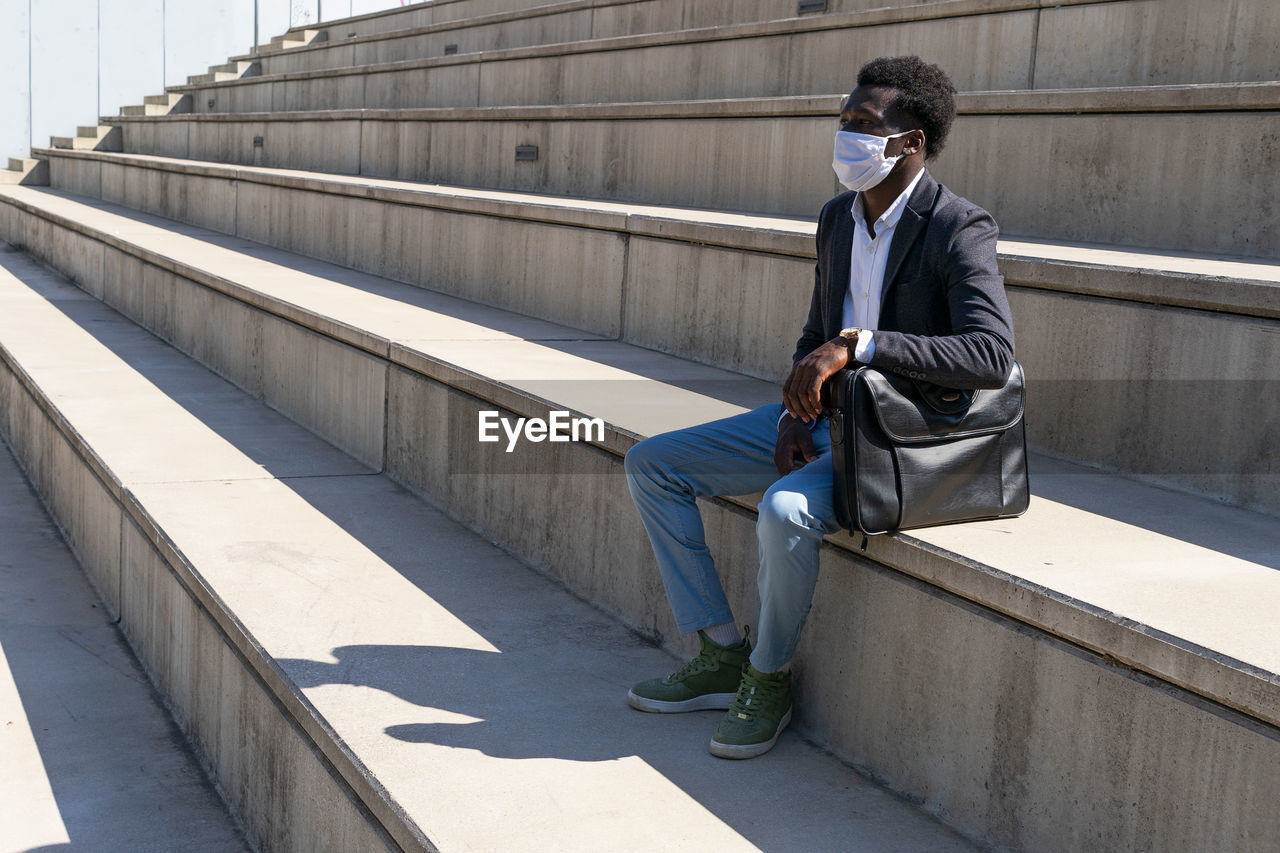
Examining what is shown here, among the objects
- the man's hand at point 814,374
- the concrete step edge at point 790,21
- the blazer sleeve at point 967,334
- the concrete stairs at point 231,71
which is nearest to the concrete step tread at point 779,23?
the concrete step edge at point 790,21

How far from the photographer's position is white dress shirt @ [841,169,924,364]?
252 cm

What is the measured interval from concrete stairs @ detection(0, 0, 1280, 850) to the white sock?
12 centimetres

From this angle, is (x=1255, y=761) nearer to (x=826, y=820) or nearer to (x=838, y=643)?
(x=826, y=820)

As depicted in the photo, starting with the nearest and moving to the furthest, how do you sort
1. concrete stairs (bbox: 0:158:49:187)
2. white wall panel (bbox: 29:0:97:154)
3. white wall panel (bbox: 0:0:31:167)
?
1. concrete stairs (bbox: 0:158:49:187)
2. white wall panel (bbox: 0:0:31:167)
3. white wall panel (bbox: 29:0:97:154)

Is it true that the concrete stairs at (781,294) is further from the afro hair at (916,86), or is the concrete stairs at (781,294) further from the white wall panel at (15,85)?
the white wall panel at (15,85)

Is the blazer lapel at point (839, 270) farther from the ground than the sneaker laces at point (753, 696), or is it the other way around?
the blazer lapel at point (839, 270)

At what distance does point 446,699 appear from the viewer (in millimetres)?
2617

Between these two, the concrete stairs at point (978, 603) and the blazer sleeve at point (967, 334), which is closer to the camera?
the concrete stairs at point (978, 603)

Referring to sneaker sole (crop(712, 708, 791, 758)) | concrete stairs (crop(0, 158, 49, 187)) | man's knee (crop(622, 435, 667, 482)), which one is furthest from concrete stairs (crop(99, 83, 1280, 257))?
concrete stairs (crop(0, 158, 49, 187))

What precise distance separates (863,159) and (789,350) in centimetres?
141

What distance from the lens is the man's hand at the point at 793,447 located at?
2.54 meters

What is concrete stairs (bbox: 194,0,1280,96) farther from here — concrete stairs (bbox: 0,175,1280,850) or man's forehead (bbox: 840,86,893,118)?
man's forehead (bbox: 840,86,893,118)

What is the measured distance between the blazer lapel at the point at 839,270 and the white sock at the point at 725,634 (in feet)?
2.10

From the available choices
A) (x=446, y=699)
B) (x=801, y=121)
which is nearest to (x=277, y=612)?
(x=446, y=699)
